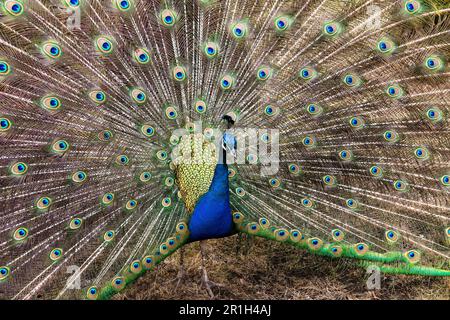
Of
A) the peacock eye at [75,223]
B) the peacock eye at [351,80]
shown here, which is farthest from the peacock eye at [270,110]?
the peacock eye at [75,223]

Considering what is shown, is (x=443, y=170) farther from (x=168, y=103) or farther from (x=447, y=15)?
(x=168, y=103)

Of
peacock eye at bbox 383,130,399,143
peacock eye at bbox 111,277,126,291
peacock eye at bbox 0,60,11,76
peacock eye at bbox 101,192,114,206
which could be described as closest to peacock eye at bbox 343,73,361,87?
peacock eye at bbox 383,130,399,143

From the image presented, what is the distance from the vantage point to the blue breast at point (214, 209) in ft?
8.73

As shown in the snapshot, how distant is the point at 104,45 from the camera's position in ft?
8.13

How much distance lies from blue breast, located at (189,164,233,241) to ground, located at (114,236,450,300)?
618mm

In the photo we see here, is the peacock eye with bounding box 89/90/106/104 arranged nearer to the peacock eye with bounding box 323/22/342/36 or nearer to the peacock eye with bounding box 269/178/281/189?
the peacock eye with bounding box 269/178/281/189

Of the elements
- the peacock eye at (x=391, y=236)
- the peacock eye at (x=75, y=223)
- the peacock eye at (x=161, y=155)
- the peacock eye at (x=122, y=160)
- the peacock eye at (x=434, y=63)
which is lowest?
the peacock eye at (x=391, y=236)

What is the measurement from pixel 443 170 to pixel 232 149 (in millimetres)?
1261

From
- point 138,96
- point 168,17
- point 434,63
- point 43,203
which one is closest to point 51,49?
point 138,96

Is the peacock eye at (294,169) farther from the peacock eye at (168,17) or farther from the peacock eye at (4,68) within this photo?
the peacock eye at (4,68)

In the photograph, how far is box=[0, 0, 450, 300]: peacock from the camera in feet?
8.07

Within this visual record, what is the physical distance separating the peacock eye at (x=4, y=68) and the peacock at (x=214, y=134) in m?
0.01

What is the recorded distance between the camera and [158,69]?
2.63m
